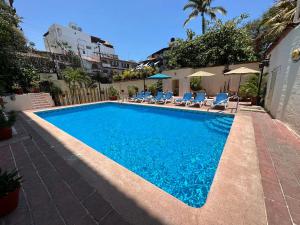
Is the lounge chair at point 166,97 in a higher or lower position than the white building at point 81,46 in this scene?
lower

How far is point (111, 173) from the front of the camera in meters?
2.62

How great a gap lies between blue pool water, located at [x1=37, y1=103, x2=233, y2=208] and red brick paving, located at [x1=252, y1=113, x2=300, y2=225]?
1016 millimetres

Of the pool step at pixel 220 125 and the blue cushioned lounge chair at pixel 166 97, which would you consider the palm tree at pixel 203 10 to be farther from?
the pool step at pixel 220 125

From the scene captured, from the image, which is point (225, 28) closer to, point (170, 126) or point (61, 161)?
point (170, 126)

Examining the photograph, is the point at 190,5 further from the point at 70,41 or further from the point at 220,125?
the point at 70,41

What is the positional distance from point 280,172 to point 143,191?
2434mm

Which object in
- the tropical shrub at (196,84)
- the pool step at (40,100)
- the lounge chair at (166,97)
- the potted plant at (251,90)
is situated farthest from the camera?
the tropical shrub at (196,84)

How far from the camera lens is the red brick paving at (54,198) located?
5.56ft

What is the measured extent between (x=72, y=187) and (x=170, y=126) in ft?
16.8

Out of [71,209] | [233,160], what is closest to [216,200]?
[233,160]

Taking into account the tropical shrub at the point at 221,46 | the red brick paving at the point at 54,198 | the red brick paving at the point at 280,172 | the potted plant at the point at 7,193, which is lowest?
the red brick paving at the point at 54,198

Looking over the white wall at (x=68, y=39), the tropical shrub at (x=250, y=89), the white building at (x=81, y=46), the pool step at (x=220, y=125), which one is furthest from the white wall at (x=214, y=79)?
the white wall at (x=68, y=39)

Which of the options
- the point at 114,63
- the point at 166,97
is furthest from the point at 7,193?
the point at 114,63

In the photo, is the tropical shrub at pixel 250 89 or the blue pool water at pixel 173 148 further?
the tropical shrub at pixel 250 89
